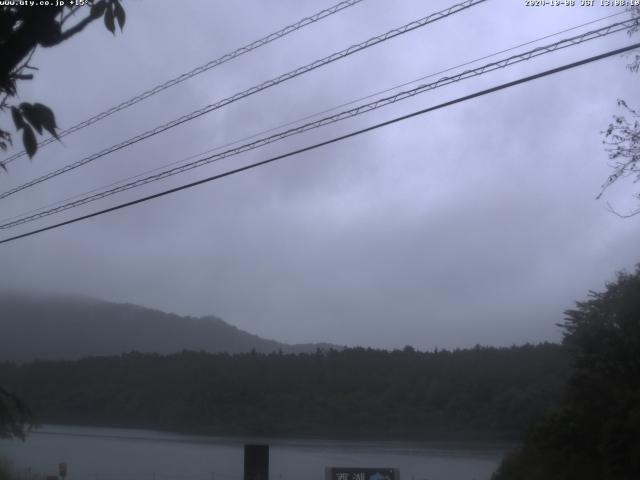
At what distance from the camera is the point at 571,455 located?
14.8 metres

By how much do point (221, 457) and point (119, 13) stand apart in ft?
102

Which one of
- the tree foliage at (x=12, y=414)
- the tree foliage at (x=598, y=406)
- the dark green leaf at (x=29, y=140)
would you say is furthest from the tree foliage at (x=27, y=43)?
the tree foliage at (x=598, y=406)

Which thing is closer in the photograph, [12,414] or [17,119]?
[17,119]

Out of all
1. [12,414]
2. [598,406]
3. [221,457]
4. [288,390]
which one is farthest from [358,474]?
[288,390]

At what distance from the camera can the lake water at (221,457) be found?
26.6 metres

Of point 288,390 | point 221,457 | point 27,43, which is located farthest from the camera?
point 288,390

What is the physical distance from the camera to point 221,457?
109 feet

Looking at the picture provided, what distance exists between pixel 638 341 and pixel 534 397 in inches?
601

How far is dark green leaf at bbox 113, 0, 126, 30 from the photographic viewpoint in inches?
171

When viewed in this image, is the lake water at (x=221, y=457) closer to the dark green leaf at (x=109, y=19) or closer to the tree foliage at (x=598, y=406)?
the tree foliage at (x=598, y=406)

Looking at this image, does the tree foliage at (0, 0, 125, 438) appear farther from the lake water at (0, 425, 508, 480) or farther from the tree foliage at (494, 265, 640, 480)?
the lake water at (0, 425, 508, 480)

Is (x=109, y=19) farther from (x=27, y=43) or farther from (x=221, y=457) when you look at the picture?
(x=221, y=457)

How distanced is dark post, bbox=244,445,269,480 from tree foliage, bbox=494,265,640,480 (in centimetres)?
550

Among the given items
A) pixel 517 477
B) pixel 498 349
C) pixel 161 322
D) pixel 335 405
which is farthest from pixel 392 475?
pixel 161 322
